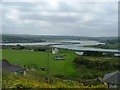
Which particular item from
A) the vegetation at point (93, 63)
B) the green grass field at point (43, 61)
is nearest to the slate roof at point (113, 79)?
the green grass field at point (43, 61)

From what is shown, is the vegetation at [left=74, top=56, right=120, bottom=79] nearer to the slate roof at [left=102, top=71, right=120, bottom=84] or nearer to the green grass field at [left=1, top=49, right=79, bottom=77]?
the green grass field at [left=1, top=49, right=79, bottom=77]

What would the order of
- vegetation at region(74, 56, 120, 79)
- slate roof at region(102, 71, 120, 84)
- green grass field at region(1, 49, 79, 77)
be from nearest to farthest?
slate roof at region(102, 71, 120, 84) < green grass field at region(1, 49, 79, 77) < vegetation at region(74, 56, 120, 79)

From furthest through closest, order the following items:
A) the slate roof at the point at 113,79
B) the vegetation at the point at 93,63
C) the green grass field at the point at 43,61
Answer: the vegetation at the point at 93,63, the green grass field at the point at 43,61, the slate roof at the point at 113,79

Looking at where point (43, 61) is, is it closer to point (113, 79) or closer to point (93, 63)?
point (93, 63)

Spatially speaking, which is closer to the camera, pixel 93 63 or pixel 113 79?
pixel 113 79

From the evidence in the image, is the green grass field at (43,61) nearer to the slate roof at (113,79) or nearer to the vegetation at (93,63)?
the vegetation at (93,63)

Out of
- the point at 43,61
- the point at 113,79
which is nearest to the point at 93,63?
the point at 43,61

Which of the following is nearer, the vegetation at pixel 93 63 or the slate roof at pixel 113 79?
the slate roof at pixel 113 79

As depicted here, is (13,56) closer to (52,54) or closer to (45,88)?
(52,54)

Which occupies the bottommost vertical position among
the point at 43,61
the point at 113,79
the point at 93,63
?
the point at 93,63

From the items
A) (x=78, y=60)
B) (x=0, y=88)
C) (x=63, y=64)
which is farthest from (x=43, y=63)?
(x=0, y=88)

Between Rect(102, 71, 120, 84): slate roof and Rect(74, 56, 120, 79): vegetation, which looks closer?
Rect(102, 71, 120, 84): slate roof

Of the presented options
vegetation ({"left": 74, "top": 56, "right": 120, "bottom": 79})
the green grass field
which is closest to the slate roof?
the green grass field
